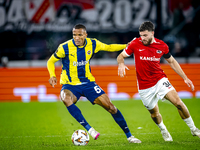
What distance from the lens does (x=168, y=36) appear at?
15.0m

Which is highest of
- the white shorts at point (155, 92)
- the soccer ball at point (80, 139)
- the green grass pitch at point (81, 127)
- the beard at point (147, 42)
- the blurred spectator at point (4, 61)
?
the beard at point (147, 42)

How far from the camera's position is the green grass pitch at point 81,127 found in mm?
5211

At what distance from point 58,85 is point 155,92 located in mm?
7142

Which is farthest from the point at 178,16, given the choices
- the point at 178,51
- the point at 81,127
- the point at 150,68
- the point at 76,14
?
the point at 150,68

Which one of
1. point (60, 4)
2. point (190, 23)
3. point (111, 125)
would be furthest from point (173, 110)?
point (60, 4)

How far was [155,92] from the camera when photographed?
17.3 feet

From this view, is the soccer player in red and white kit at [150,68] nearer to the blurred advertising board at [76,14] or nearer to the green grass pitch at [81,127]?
the green grass pitch at [81,127]

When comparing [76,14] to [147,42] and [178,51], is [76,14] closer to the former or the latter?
[178,51]

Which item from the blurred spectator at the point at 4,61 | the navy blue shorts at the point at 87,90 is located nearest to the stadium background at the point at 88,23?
the blurred spectator at the point at 4,61

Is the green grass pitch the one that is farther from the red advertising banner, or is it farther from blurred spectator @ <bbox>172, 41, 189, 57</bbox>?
blurred spectator @ <bbox>172, 41, 189, 57</bbox>

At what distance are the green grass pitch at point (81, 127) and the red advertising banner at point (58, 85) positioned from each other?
0.73 meters

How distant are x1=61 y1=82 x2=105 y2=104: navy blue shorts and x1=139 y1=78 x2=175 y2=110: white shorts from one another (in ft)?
2.45

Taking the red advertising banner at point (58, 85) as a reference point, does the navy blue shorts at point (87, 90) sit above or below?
above

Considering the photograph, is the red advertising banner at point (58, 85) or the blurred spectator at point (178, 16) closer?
the red advertising banner at point (58, 85)
